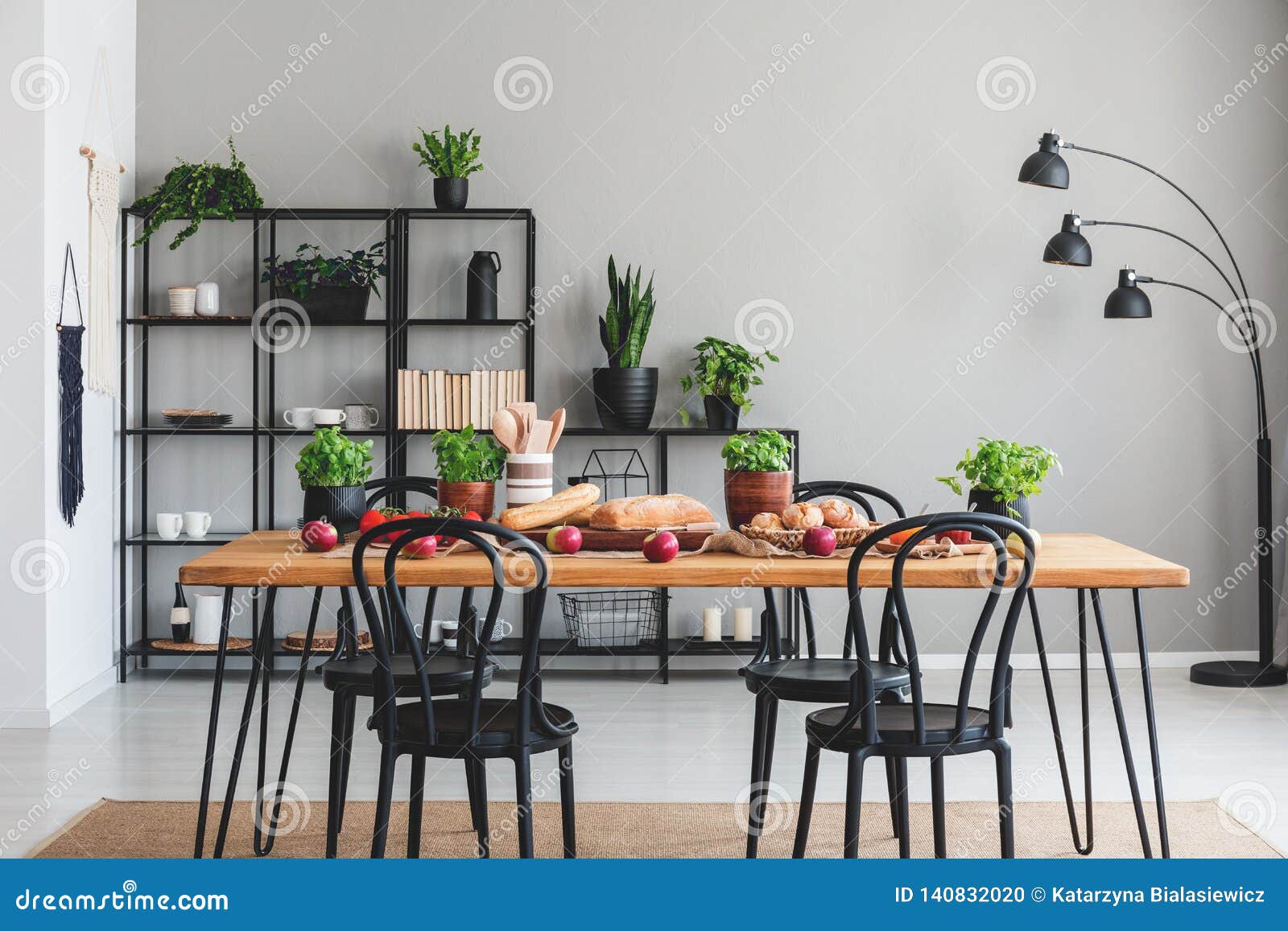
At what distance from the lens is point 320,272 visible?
487cm

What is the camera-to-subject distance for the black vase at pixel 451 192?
4.91m

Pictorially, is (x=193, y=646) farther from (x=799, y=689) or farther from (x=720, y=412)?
(x=799, y=689)

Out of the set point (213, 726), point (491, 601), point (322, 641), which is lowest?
→ point (322, 641)

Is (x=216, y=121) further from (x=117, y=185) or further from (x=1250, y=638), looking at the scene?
(x=1250, y=638)

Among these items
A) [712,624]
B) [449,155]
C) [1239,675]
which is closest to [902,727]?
[712,624]

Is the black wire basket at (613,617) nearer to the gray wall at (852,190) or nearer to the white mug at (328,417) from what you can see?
the gray wall at (852,190)

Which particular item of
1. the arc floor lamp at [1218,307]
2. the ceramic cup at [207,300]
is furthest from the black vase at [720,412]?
the ceramic cup at [207,300]

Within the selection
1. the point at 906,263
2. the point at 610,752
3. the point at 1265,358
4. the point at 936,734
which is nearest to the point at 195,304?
the point at 610,752

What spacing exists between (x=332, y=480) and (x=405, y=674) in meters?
0.48

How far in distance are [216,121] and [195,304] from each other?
81 cm

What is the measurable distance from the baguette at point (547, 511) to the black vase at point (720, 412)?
219 cm

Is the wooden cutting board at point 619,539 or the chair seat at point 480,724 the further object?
the wooden cutting board at point 619,539

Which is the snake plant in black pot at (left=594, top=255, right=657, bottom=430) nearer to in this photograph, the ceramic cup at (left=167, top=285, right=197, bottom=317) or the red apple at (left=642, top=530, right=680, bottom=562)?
the ceramic cup at (left=167, top=285, right=197, bottom=317)

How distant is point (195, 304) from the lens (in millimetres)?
4980
